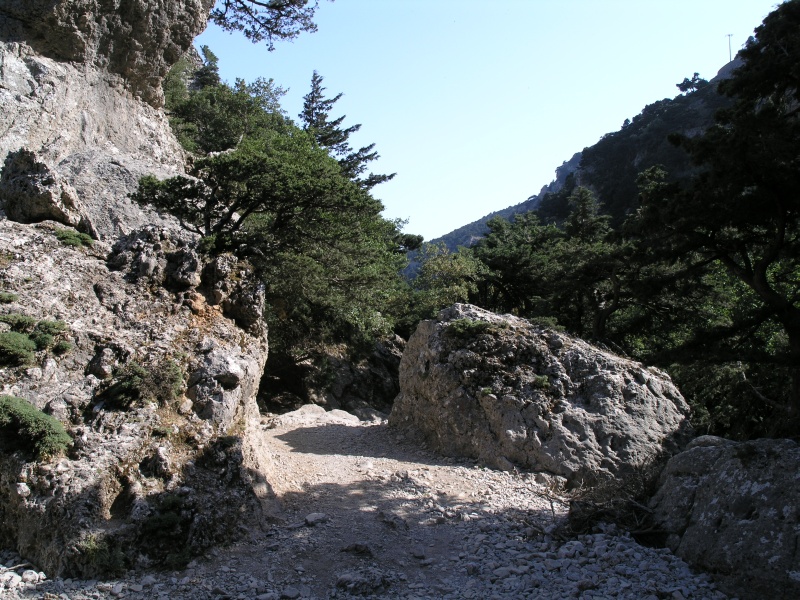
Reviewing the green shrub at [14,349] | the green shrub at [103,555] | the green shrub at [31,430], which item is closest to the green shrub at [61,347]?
the green shrub at [14,349]

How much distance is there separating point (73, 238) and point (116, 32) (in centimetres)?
1600

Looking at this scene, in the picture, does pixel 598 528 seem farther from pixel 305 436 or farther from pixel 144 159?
pixel 144 159

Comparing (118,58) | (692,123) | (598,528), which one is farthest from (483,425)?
(692,123)

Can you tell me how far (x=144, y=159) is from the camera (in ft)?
66.9

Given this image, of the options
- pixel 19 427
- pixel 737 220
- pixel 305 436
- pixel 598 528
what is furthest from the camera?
pixel 305 436

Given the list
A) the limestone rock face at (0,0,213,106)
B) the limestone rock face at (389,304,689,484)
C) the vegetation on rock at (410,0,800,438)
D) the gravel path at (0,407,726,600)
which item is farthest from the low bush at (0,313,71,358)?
the limestone rock face at (0,0,213,106)

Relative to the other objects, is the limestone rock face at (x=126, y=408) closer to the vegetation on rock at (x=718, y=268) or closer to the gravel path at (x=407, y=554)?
the gravel path at (x=407, y=554)

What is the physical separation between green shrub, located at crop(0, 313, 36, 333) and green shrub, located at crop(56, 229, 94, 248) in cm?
229

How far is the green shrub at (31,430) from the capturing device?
710 cm

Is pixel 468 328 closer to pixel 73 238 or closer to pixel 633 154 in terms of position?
pixel 73 238

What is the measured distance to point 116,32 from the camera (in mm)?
22094

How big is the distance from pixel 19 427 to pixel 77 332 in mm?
1931

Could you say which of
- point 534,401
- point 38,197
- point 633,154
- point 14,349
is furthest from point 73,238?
point 633,154

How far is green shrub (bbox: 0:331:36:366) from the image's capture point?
7.80m
